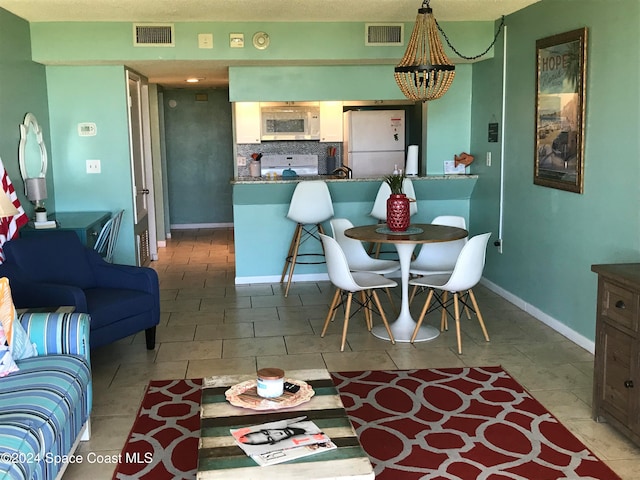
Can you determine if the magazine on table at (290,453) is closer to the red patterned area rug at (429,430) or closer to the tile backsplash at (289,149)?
the red patterned area rug at (429,430)

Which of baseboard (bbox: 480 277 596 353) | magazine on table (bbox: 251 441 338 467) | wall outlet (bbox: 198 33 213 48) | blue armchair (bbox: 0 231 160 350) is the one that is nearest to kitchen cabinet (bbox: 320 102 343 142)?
wall outlet (bbox: 198 33 213 48)

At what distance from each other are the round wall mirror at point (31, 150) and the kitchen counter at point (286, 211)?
175 cm

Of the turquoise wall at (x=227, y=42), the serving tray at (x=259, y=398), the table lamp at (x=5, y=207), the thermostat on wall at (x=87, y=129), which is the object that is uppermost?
the turquoise wall at (x=227, y=42)

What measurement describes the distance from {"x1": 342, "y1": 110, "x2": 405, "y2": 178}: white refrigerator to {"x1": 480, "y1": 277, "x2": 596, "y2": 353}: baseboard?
7.07ft

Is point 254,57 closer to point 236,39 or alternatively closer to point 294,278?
point 236,39

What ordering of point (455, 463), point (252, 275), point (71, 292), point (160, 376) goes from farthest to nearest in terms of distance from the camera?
point (252, 275)
point (160, 376)
point (71, 292)
point (455, 463)

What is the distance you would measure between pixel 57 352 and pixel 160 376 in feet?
3.59

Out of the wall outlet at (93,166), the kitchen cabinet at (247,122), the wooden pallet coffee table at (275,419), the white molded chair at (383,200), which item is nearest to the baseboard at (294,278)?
the white molded chair at (383,200)

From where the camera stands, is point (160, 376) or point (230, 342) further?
point (230, 342)

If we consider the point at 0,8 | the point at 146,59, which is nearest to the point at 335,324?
the point at 146,59

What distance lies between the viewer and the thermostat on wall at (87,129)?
6.18m

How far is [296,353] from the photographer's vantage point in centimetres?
Answer: 447

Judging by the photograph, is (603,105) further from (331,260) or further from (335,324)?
(335,324)

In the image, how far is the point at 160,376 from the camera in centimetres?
409
